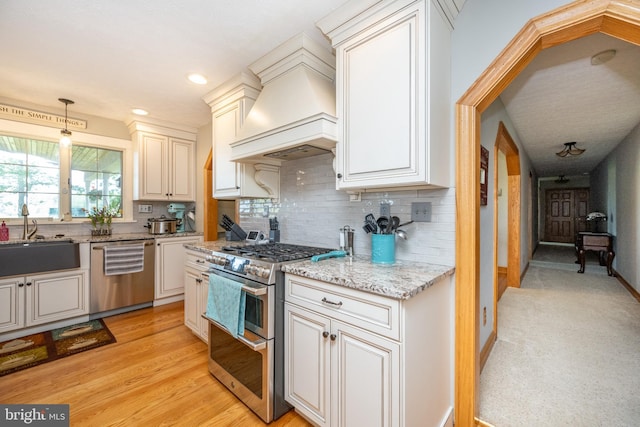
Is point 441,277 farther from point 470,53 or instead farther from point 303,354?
point 470,53

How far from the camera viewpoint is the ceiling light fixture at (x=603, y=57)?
1.94m

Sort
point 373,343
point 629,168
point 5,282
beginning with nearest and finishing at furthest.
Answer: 1. point 373,343
2. point 5,282
3. point 629,168

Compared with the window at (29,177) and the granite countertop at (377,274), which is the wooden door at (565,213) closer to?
the granite countertop at (377,274)

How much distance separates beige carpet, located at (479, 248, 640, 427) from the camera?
5.65 ft

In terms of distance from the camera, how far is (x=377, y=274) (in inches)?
56.9

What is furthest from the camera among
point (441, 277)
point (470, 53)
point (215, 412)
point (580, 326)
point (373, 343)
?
point (580, 326)

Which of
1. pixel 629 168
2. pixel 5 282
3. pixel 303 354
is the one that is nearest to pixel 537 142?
pixel 629 168

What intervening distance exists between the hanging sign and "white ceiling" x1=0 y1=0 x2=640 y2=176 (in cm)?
11

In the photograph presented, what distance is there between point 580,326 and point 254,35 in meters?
4.30

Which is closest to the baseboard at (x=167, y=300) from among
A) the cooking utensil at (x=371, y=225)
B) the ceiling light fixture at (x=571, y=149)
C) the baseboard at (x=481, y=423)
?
the cooking utensil at (x=371, y=225)

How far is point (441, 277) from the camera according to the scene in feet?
4.82

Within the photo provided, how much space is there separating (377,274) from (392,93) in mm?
998

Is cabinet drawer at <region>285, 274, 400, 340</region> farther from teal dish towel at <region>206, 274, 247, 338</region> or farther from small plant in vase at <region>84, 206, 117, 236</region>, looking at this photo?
small plant in vase at <region>84, 206, 117, 236</region>

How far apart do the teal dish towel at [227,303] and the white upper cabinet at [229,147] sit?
101cm
